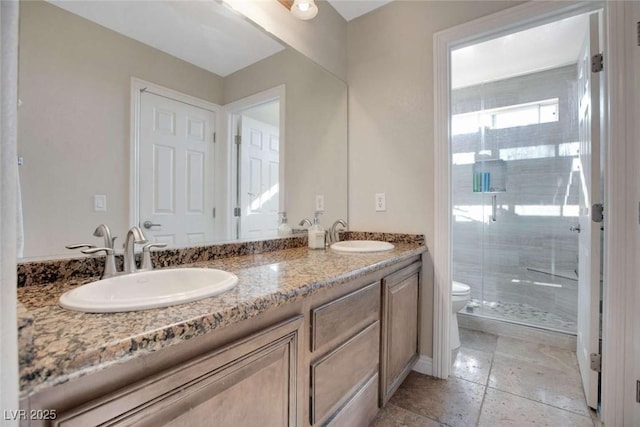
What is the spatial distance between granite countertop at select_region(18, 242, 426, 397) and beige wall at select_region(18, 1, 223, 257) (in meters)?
0.21

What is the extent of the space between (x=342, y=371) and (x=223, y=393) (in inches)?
22.2

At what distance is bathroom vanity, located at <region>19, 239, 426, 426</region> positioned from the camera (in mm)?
459

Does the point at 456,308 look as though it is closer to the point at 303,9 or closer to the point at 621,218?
the point at 621,218

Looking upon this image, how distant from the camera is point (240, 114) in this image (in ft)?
4.78

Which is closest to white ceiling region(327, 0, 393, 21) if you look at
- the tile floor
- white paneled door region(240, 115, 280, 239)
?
white paneled door region(240, 115, 280, 239)

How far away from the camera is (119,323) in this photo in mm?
553

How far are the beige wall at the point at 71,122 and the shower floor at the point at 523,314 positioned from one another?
2897 mm

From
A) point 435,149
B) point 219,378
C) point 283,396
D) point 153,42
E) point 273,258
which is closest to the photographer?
point 219,378

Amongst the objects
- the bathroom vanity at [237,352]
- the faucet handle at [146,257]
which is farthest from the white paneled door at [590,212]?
the faucet handle at [146,257]

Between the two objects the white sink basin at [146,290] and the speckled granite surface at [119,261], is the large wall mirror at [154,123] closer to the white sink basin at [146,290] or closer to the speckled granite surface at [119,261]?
the speckled granite surface at [119,261]

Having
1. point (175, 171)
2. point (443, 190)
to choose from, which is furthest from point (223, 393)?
point (443, 190)

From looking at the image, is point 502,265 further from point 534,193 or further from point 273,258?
point 273,258

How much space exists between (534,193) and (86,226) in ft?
10.7

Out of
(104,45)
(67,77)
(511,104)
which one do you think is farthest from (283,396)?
(511,104)
